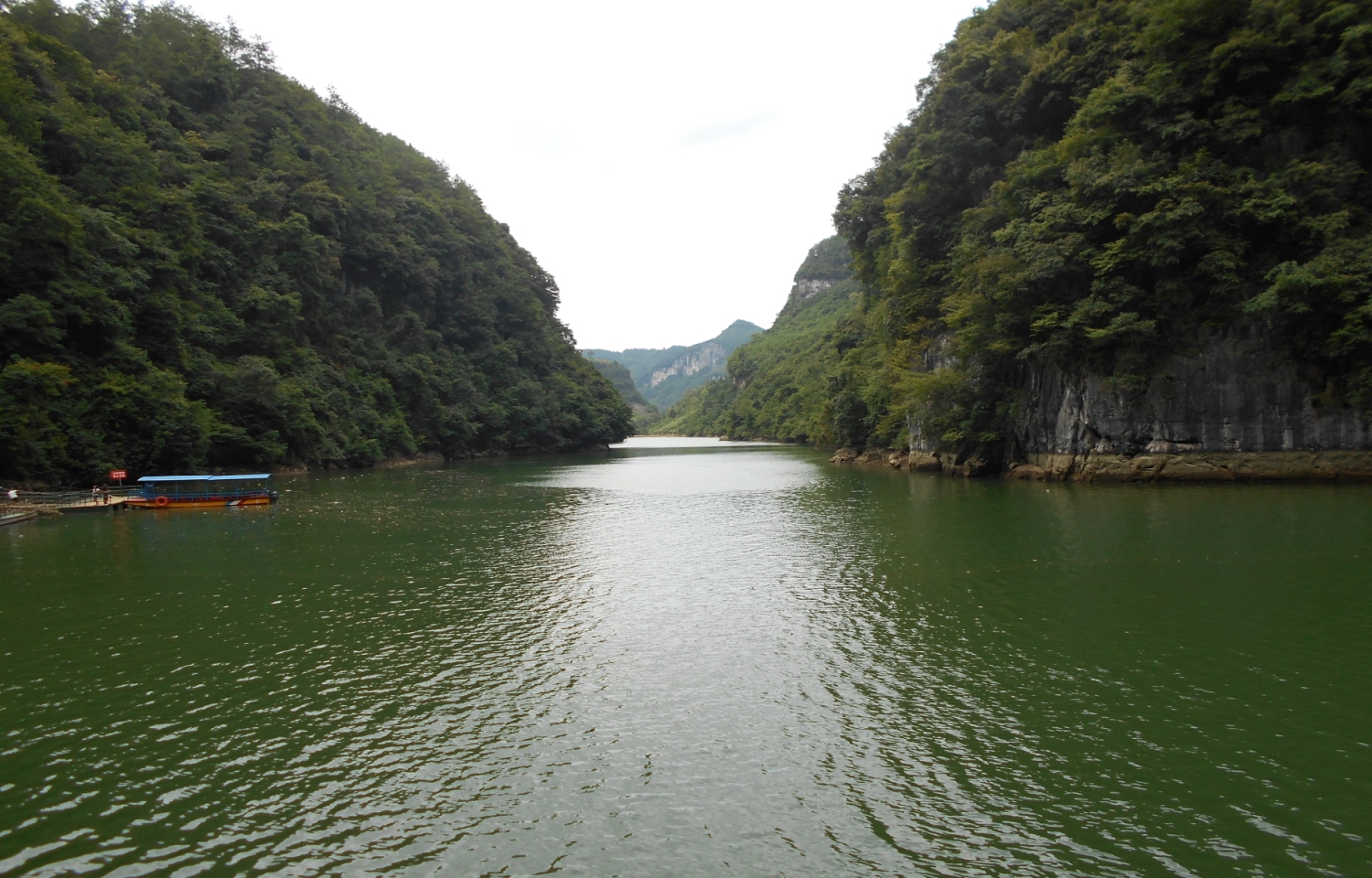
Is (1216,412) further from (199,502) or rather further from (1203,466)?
(199,502)

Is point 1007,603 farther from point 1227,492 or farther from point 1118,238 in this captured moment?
point 1118,238

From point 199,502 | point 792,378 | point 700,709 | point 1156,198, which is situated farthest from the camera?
point 792,378

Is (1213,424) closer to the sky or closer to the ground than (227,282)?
closer to the ground

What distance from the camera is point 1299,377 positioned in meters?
34.1

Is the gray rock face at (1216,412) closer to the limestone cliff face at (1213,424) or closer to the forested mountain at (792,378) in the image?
the limestone cliff face at (1213,424)

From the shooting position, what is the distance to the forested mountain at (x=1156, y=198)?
32062mm

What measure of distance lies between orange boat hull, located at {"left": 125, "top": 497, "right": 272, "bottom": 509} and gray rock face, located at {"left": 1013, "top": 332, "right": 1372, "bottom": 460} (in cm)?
4313

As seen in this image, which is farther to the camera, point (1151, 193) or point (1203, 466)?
point (1203, 466)

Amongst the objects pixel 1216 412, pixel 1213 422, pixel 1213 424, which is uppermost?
pixel 1216 412

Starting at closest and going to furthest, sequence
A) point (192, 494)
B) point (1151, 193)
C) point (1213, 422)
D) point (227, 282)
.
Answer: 1. point (1151, 193)
2. point (192, 494)
3. point (1213, 422)
4. point (227, 282)

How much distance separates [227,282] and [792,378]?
303ft

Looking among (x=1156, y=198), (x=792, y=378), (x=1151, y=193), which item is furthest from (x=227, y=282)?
(x=792, y=378)

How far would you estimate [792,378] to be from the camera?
13038 cm

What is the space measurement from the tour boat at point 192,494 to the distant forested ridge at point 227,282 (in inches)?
178
